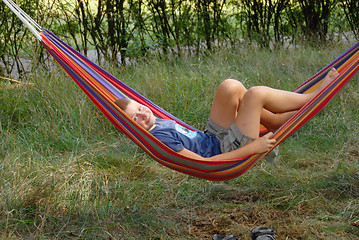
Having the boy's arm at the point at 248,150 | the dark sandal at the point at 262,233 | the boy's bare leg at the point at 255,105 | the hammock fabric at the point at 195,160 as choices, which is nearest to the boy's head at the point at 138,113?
the hammock fabric at the point at 195,160

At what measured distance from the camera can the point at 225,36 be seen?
5.22 meters

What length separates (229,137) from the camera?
2.15 meters

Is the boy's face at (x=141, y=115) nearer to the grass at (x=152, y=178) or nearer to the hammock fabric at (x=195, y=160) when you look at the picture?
the hammock fabric at (x=195, y=160)

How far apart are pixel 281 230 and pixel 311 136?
1.18 m

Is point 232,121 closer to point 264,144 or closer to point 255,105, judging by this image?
point 255,105

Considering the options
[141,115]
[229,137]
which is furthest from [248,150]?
[141,115]

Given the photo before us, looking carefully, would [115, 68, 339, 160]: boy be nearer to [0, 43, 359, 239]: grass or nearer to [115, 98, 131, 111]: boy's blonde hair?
[115, 98, 131, 111]: boy's blonde hair

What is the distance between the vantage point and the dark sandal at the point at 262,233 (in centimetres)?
195

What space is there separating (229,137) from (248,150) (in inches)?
7.2

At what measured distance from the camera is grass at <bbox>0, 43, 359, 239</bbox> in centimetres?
212

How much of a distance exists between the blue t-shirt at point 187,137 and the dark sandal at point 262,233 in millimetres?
437

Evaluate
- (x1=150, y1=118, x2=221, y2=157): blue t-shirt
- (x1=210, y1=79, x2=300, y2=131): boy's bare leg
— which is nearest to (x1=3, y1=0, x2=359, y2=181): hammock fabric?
(x1=150, y1=118, x2=221, y2=157): blue t-shirt

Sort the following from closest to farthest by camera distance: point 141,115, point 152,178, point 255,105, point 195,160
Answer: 1. point 195,160
2. point 255,105
3. point 141,115
4. point 152,178

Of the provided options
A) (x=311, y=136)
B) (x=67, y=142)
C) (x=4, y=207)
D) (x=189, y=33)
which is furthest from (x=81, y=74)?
(x=189, y=33)
